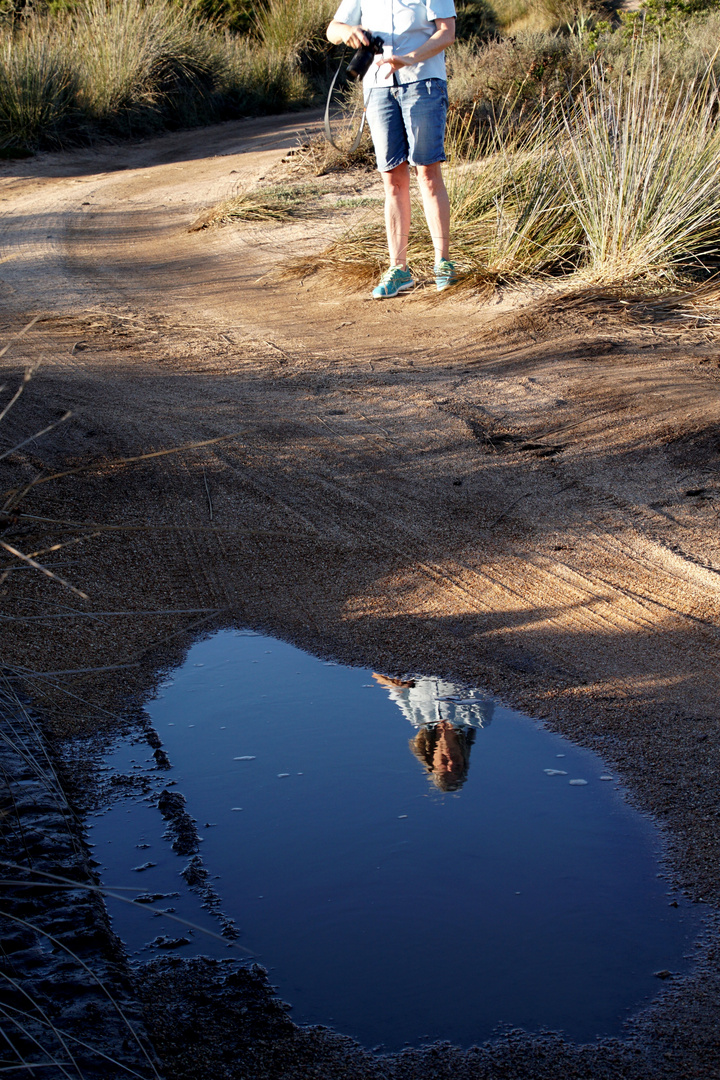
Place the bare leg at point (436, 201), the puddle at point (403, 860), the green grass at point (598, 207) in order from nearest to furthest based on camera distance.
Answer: the puddle at point (403, 860) < the bare leg at point (436, 201) < the green grass at point (598, 207)

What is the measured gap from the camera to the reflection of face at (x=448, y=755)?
2.48 meters

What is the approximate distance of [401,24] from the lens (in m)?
5.59

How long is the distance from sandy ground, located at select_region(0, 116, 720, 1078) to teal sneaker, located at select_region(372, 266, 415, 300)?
2.8 inches

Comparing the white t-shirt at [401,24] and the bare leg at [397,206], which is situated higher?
the white t-shirt at [401,24]

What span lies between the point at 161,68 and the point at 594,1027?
16.6 metres

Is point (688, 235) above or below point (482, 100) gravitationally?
below

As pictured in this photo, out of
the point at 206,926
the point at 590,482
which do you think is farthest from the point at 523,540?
the point at 206,926

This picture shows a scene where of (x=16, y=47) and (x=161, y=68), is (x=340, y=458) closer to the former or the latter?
(x=16, y=47)

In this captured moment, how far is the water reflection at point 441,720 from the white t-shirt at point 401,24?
13.7 feet

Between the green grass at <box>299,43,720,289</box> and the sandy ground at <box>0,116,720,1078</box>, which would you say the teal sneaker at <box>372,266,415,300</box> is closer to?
the sandy ground at <box>0,116,720,1078</box>

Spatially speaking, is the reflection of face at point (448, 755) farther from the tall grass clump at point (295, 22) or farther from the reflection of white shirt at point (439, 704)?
the tall grass clump at point (295, 22)

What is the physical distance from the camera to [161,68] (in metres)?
15.5

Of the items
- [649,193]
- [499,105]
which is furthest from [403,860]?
[499,105]

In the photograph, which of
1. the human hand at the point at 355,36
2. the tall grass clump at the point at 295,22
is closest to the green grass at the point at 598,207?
the human hand at the point at 355,36
